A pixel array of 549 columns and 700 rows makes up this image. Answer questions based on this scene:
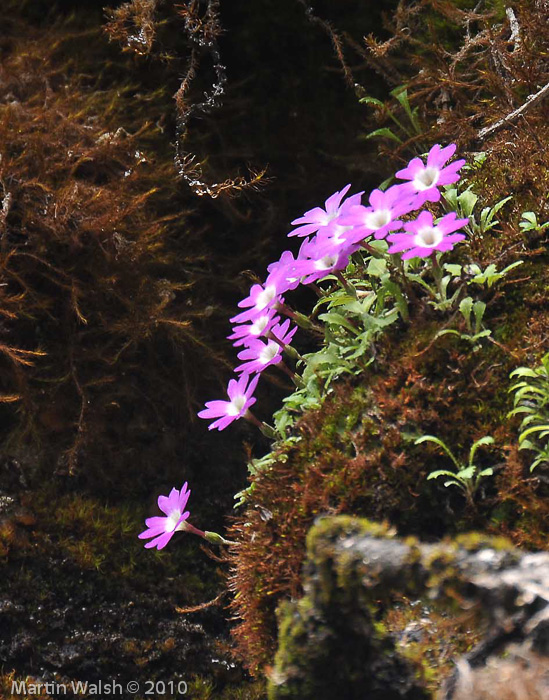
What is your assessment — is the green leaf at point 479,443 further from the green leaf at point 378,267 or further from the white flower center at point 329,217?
the white flower center at point 329,217

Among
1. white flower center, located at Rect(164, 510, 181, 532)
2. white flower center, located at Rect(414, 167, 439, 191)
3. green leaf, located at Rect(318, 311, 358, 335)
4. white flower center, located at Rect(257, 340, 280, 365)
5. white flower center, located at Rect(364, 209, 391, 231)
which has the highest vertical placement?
white flower center, located at Rect(414, 167, 439, 191)

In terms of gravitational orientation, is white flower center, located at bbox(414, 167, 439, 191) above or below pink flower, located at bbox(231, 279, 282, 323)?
above

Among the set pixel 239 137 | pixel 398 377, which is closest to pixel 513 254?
pixel 398 377

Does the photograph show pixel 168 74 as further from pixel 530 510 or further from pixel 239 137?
pixel 530 510

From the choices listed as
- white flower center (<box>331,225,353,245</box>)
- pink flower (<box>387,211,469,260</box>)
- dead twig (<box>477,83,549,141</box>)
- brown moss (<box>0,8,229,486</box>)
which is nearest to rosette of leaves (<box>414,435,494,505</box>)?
pink flower (<box>387,211,469,260</box>)

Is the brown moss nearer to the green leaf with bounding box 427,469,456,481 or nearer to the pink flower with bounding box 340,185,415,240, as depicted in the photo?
the pink flower with bounding box 340,185,415,240

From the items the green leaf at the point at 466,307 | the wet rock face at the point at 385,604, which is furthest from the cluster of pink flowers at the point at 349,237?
the wet rock face at the point at 385,604

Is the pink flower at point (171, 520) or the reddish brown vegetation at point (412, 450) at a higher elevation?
the reddish brown vegetation at point (412, 450)
